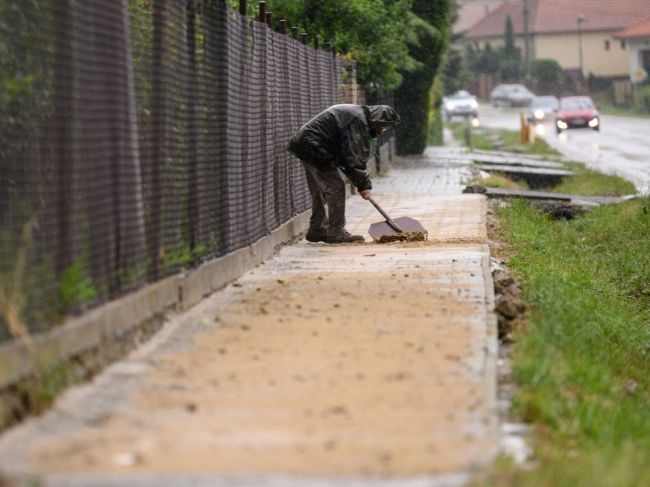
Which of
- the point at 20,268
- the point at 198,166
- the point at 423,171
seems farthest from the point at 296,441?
the point at 423,171

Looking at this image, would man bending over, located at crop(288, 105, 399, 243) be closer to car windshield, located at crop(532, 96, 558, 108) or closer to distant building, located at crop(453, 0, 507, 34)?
car windshield, located at crop(532, 96, 558, 108)

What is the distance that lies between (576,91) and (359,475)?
98.4 m

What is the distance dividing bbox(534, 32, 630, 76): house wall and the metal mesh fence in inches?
3767

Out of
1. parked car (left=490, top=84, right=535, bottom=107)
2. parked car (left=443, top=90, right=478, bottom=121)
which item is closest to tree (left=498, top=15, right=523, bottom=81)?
parked car (left=490, top=84, right=535, bottom=107)

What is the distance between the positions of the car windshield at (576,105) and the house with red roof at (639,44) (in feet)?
127

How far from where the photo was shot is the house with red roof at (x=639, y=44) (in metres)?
94.4

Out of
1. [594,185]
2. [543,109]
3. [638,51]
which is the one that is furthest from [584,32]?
[594,185]

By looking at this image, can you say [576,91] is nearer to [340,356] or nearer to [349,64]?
[349,64]

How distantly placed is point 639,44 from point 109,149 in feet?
304

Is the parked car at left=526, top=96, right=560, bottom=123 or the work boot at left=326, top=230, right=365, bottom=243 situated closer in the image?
the work boot at left=326, top=230, right=365, bottom=243

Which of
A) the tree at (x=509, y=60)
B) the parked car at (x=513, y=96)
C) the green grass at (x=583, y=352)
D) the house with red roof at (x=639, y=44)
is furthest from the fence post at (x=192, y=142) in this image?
the tree at (x=509, y=60)

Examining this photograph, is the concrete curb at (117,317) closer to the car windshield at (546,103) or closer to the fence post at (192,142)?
the fence post at (192,142)

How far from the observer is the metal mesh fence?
23.0ft

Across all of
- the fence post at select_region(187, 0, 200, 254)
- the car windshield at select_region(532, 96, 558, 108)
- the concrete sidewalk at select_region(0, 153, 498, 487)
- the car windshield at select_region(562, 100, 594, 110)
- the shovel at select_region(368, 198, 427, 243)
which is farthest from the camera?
the car windshield at select_region(532, 96, 558, 108)
